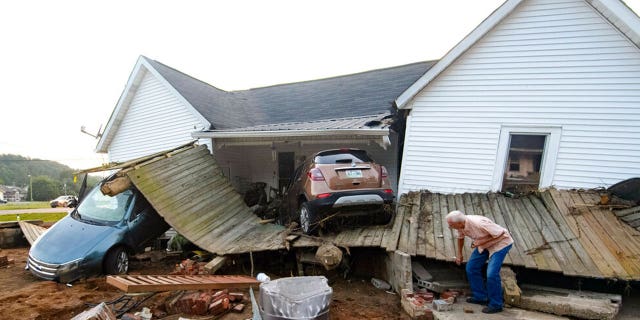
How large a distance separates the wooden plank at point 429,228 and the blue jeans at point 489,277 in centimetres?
67

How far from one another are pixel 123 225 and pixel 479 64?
8987 mm

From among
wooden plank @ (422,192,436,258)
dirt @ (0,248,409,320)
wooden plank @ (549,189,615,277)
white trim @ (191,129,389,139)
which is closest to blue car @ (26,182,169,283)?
dirt @ (0,248,409,320)

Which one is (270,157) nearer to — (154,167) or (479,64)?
(154,167)

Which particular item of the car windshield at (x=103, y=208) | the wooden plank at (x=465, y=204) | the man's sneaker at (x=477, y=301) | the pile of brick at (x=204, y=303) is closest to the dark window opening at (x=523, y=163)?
the wooden plank at (x=465, y=204)

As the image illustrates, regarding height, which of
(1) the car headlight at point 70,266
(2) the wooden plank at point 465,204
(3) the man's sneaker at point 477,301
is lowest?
(3) the man's sneaker at point 477,301

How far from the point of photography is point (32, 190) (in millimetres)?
69250

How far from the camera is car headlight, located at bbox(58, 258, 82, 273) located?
4988mm

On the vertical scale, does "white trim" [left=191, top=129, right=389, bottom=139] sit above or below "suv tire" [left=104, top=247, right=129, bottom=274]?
above

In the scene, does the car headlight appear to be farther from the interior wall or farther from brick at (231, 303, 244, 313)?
the interior wall

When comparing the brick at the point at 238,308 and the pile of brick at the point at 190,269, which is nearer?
the brick at the point at 238,308

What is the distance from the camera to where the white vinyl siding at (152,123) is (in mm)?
9797

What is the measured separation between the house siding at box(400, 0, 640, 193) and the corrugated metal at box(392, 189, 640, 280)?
1.95 feet

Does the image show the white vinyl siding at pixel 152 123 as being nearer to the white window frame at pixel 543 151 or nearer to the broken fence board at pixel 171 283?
the broken fence board at pixel 171 283

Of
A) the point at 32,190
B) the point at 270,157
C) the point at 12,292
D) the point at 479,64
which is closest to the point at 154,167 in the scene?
the point at 12,292
